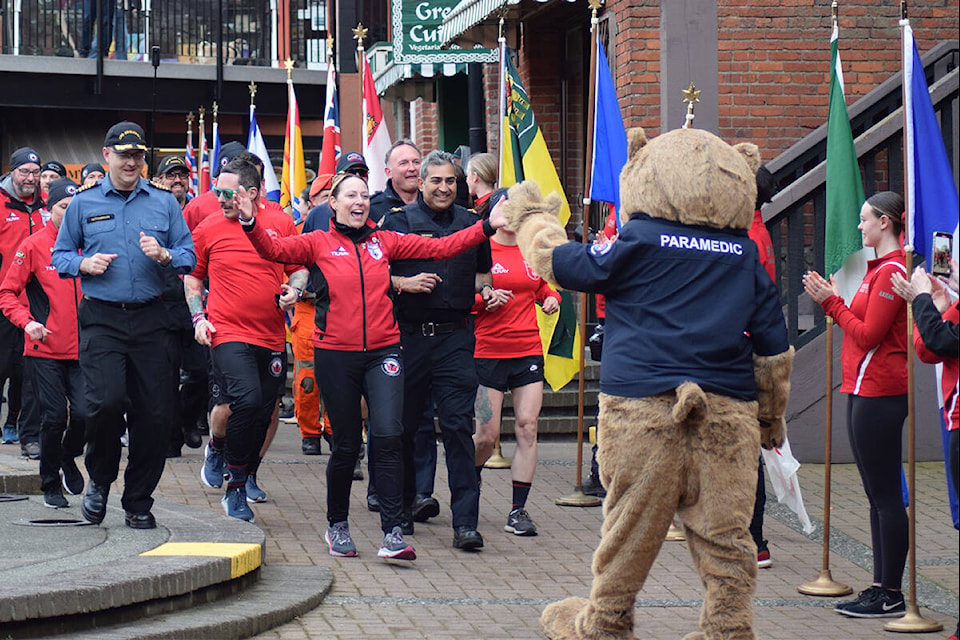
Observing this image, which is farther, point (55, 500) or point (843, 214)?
point (55, 500)

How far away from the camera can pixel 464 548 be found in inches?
321

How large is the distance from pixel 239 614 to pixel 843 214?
11.4 feet

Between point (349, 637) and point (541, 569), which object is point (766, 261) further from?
point (349, 637)

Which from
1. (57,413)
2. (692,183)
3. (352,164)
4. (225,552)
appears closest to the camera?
(692,183)

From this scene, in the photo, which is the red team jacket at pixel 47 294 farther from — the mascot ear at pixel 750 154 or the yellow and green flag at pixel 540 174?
the mascot ear at pixel 750 154

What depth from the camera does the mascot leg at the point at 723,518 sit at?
5.46m

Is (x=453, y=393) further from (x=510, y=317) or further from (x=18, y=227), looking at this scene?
(x=18, y=227)

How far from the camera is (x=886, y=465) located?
6625 millimetres

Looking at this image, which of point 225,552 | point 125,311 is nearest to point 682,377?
point 225,552

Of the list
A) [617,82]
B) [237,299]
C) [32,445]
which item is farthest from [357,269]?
[617,82]

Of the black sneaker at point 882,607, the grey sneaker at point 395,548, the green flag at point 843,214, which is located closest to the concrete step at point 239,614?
the grey sneaker at point 395,548

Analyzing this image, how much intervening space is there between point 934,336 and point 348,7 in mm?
26487

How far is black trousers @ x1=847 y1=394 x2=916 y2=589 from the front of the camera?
21.8 feet

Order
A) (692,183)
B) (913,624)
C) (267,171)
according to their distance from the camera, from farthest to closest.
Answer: (267,171)
(913,624)
(692,183)
